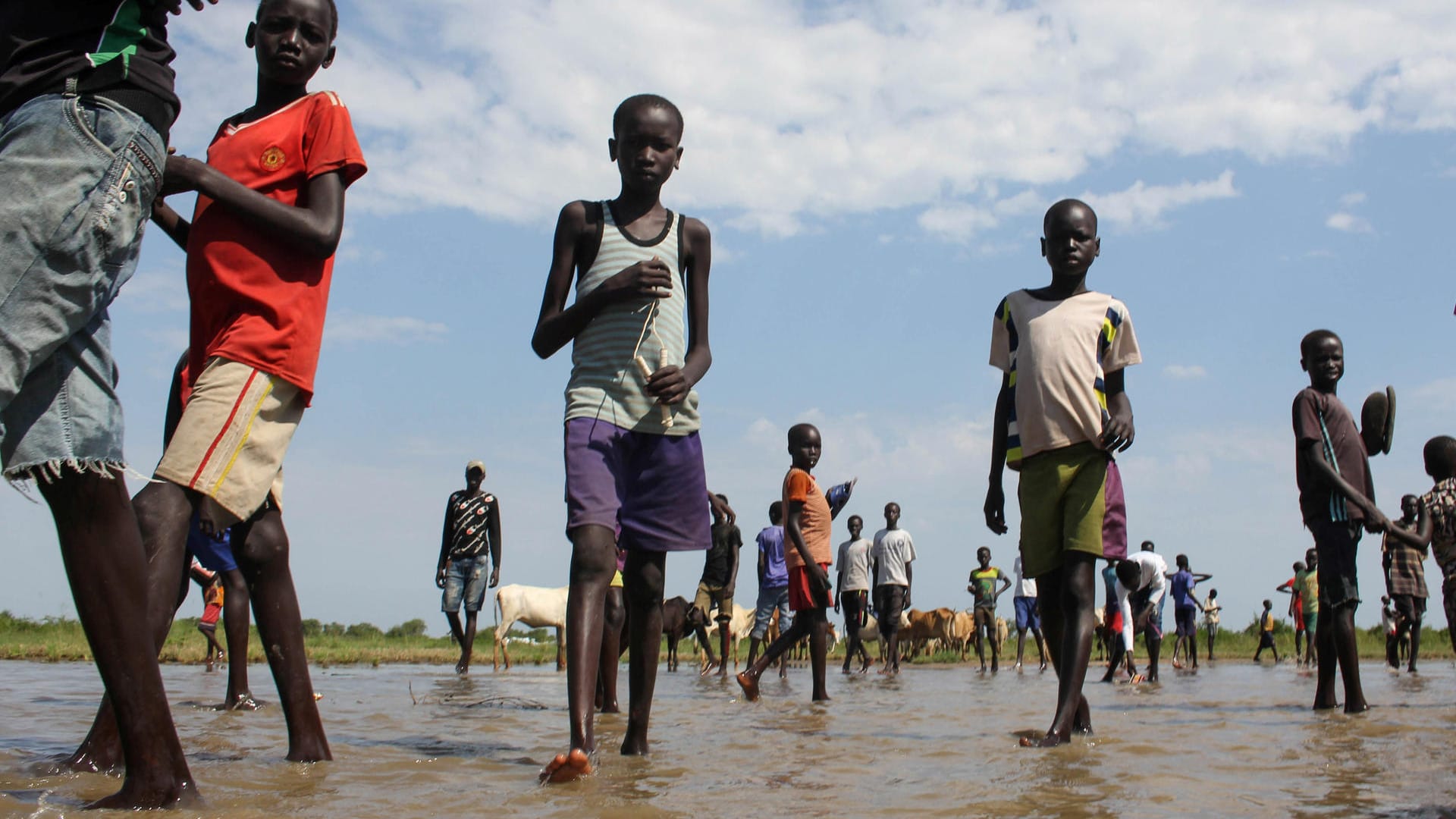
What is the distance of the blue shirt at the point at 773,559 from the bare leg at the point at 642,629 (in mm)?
8717

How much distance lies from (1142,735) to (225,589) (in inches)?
175

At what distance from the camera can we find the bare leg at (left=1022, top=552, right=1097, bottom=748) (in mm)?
4336

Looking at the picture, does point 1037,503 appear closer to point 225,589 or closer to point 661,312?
point 661,312

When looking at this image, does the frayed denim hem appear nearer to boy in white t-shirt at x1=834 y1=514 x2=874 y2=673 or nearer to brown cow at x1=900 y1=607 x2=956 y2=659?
boy in white t-shirt at x1=834 y1=514 x2=874 y2=673

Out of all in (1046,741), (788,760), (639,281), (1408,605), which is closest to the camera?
(639,281)

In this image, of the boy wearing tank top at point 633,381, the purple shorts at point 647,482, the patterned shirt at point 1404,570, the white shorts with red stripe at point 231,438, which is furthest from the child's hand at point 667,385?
the patterned shirt at point 1404,570

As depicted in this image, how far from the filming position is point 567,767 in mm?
3113

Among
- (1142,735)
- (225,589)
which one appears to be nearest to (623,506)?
(1142,735)

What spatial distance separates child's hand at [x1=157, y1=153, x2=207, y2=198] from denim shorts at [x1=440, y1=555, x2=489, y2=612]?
9261 millimetres

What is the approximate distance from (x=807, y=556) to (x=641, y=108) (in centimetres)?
452

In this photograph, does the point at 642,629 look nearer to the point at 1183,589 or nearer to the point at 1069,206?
the point at 1069,206

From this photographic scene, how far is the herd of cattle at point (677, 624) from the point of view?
563 inches

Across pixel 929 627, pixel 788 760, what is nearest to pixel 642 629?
pixel 788 760

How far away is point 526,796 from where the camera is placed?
9.66 feet
